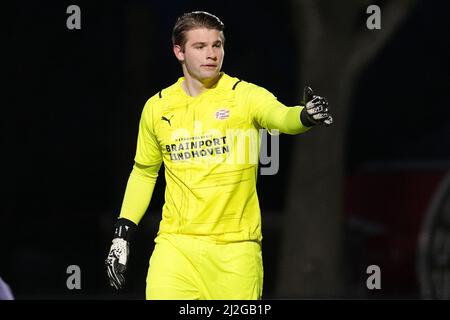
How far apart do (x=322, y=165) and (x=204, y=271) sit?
5848 mm

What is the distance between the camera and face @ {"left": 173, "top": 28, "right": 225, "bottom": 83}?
745cm

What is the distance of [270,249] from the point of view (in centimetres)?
1469

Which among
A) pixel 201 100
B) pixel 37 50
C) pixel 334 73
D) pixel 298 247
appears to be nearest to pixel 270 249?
pixel 298 247

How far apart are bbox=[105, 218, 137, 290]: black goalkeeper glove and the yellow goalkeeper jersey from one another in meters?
0.38

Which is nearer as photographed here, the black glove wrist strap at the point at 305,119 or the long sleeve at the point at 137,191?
the black glove wrist strap at the point at 305,119

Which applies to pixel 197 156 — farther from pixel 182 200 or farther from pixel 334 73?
pixel 334 73

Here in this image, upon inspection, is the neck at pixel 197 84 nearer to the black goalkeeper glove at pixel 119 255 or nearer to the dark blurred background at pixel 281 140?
the black goalkeeper glove at pixel 119 255

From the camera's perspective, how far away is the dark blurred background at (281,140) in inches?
519

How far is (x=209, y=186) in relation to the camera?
290 inches

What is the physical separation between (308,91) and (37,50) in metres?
8.76

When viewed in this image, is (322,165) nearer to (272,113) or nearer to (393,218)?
(393,218)

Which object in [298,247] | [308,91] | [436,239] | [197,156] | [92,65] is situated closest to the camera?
[308,91]

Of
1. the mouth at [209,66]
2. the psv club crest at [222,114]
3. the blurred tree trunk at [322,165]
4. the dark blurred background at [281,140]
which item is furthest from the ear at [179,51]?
the dark blurred background at [281,140]

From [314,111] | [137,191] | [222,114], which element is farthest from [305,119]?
[137,191]
